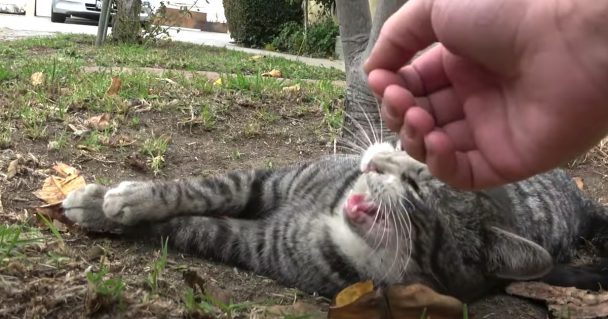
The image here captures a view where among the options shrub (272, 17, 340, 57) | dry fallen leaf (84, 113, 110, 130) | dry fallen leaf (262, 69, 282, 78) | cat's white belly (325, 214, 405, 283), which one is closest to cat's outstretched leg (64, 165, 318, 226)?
cat's white belly (325, 214, 405, 283)

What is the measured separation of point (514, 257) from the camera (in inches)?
85.0

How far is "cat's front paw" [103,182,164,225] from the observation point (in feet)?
7.96

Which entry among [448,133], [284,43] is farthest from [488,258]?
[284,43]

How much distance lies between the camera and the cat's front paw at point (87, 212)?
8.06 ft

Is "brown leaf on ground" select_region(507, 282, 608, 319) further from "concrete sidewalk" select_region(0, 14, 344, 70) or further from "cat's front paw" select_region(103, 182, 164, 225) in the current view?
"concrete sidewalk" select_region(0, 14, 344, 70)

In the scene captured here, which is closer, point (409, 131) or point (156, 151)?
point (409, 131)

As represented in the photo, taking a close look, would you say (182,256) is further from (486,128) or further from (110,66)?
(110,66)

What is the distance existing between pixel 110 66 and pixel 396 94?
15.3 feet

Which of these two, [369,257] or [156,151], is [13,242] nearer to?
[369,257]

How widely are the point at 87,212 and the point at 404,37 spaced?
1.44 m

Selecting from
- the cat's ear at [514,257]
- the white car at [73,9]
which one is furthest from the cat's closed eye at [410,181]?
the white car at [73,9]

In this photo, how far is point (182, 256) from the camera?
2.41 m

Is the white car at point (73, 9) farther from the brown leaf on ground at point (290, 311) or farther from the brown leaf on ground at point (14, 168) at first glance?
the brown leaf on ground at point (290, 311)

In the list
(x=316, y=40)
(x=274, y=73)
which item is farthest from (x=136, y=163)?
(x=316, y=40)
